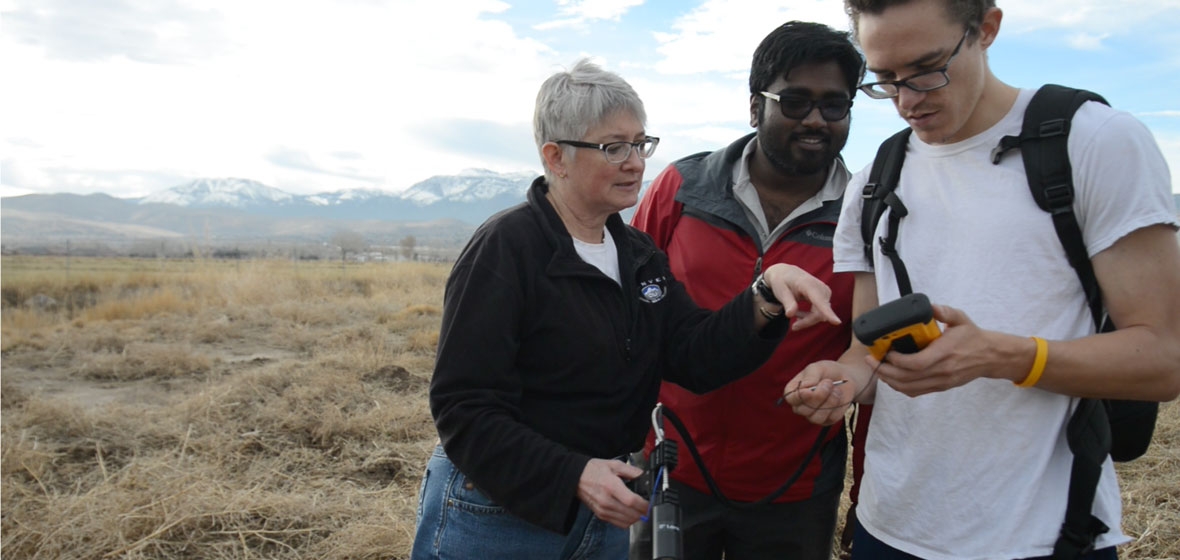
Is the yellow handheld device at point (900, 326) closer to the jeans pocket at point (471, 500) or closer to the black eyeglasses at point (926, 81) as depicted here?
the black eyeglasses at point (926, 81)

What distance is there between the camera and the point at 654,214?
2758mm

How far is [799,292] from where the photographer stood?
2025 mm

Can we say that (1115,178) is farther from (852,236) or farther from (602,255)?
(602,255)

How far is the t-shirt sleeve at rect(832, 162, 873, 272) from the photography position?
2.04m

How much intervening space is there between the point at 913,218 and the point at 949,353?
0.45 meters

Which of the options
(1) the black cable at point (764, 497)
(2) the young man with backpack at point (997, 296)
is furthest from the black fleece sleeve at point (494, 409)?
(2) the young man with backpack at point (997, 296)

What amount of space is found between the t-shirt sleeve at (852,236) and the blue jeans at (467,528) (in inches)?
38.8

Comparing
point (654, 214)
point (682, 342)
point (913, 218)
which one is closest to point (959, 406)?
point (913, 218)

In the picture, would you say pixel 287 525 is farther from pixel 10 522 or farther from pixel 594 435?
pixel 594 435

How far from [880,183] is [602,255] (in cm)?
77

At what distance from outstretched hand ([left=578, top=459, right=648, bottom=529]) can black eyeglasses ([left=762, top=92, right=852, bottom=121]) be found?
140 centimetres


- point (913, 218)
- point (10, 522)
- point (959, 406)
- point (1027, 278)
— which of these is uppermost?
point (913, 218)

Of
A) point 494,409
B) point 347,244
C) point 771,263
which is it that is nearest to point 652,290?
point 771,263

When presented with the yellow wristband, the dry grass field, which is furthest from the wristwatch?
the dry grass field
